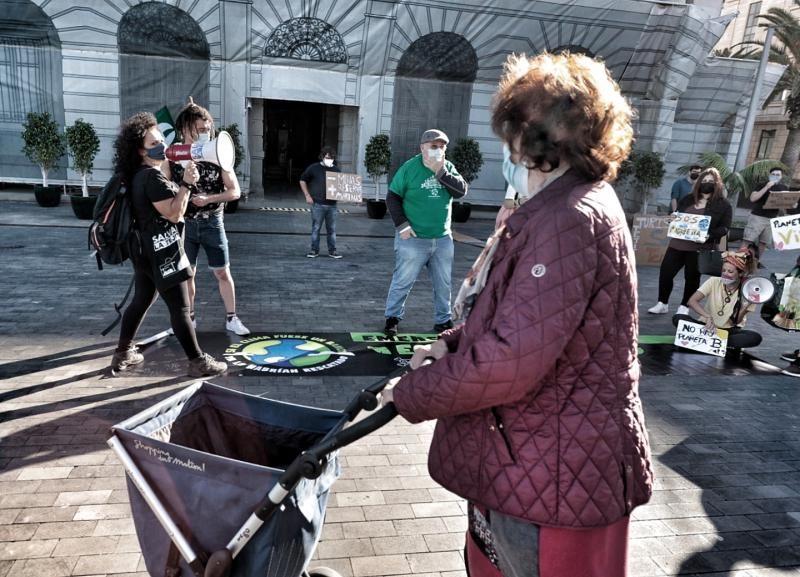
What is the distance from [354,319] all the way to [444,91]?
1175 cm

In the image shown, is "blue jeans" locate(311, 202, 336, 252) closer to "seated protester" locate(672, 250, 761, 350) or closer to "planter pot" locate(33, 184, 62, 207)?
"seated protester" locate(672, 250, 761, 350)

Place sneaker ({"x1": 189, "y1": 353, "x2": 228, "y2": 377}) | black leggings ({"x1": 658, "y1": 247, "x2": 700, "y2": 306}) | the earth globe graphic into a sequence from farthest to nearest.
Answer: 1. black leggings ({"x1": 658, "y1": 247, "x2": 700, "y2": 306})
2. the earth globe graphic
3. sneaker ({"x1": 189, "y1": 353, "x2": 228, "y2": 377})

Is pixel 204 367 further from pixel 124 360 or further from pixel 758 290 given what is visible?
pixel 758 290

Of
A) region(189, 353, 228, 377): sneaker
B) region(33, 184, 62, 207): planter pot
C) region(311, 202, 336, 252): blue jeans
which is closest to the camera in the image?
region(189, 353, 228, 377): sneaker

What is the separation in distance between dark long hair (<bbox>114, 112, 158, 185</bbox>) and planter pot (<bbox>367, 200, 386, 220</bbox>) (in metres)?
11.0

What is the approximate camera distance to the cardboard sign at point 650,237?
1117 centimetres

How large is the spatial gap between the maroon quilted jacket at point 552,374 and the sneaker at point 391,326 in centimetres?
457

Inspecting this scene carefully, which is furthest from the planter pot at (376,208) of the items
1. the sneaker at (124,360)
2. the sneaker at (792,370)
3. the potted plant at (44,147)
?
the sneaker at (124,360)

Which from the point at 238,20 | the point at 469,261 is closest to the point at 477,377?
the point at 469,261

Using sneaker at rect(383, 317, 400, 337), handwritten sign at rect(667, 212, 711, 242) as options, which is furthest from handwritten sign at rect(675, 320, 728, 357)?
sneaker at rect(383, 317, 400, 337)

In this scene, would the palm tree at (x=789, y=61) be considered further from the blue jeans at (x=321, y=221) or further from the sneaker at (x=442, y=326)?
the sneaker at (x=442, y=326)

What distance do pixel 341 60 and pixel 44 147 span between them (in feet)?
24.7

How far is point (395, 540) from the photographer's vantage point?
A: 3053 millimetres

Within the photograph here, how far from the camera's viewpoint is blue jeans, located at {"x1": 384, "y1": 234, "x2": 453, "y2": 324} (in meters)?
5.98
